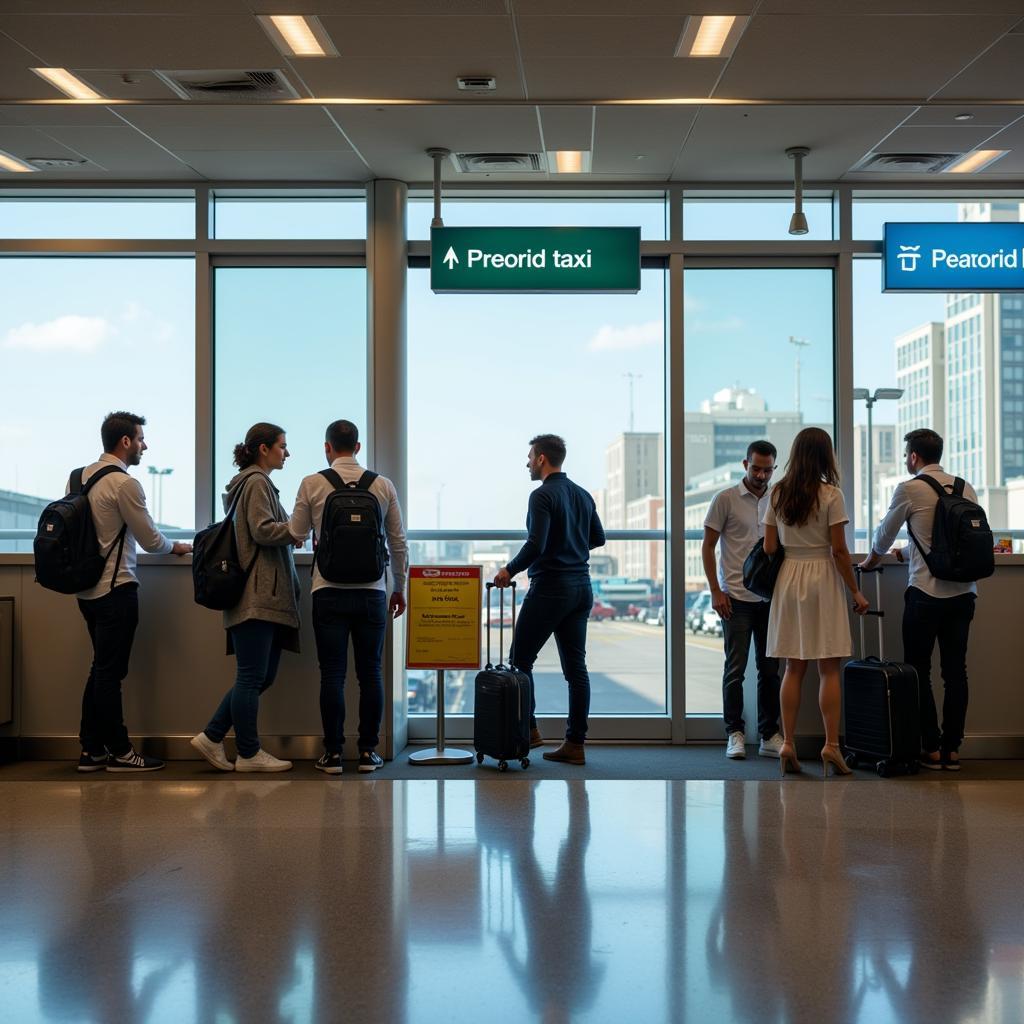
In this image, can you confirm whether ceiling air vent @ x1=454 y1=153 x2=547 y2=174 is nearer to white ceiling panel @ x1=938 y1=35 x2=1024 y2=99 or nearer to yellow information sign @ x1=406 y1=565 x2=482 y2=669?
white ceiling panel @ x1=938 y1=35 x2=1024 y2=99

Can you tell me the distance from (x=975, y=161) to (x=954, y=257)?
0.57m

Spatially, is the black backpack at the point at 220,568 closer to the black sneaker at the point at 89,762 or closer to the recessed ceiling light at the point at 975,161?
the black sneaker at the point at 89,762

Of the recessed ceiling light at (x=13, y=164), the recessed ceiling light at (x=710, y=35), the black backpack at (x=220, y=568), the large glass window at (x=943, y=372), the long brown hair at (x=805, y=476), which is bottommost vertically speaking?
the black backpack at (x=220, y=568)

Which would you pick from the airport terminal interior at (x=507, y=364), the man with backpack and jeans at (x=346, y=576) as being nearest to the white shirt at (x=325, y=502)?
the man with backpack and jeans at (x=346, y=576)

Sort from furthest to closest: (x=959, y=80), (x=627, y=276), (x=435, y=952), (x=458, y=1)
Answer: (x=627, y=276) → (x=959, y=80) → (x=458, y=1) → (x=435, y=952)

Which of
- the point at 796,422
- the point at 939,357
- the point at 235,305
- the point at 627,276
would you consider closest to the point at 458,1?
the point at 627,276

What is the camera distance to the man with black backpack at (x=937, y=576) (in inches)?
233

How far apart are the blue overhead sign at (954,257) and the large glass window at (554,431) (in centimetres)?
146

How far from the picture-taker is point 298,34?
5.16m

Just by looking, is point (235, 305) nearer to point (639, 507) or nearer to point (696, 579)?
point (639, 507)

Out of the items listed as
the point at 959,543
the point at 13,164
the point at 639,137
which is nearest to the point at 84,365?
the point at 13,164

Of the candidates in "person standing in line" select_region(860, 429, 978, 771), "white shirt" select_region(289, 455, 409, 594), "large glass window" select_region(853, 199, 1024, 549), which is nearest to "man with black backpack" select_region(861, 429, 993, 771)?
"person standing in line" select_region(860, 429, 978, 771)

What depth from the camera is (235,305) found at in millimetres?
7359

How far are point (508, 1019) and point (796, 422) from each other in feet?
17.3
